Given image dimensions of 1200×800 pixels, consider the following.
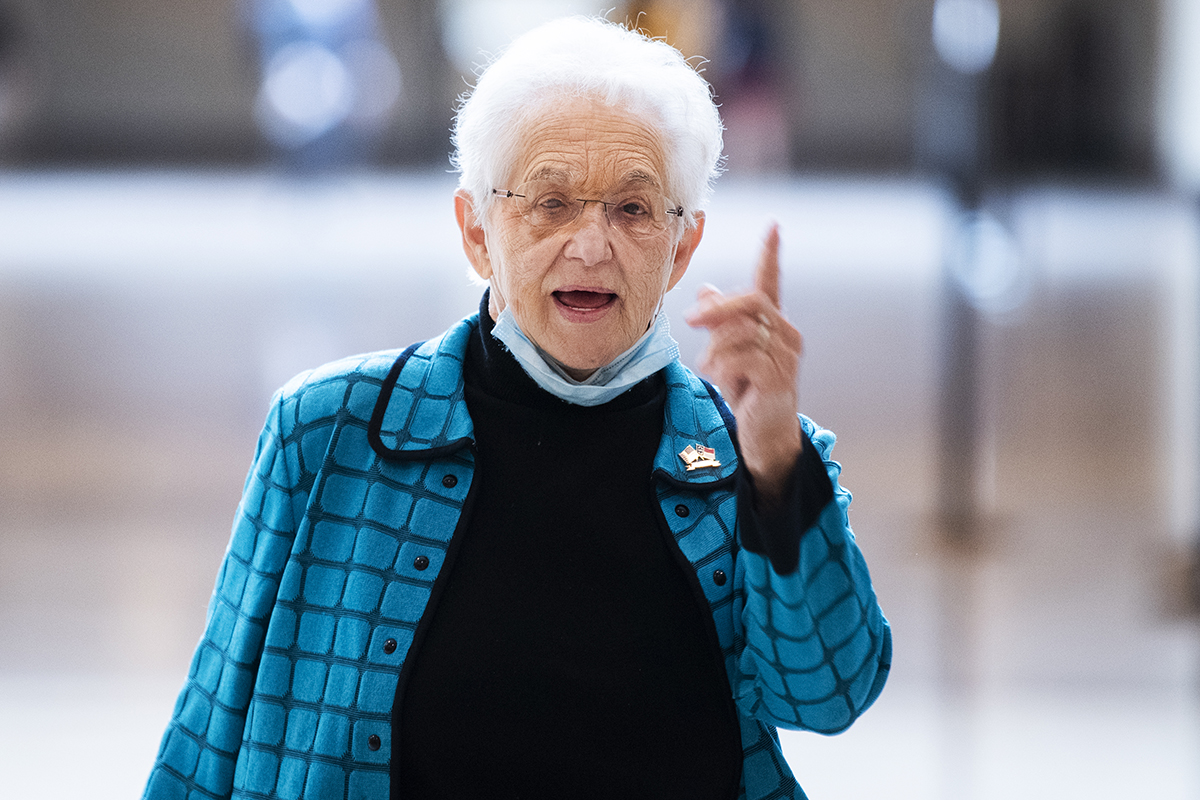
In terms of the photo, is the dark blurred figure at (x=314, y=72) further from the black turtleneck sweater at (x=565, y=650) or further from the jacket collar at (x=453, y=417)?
the black turtleneck sweater at (x=565, y=650)

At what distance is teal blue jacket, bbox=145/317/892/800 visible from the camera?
1638 millimetres

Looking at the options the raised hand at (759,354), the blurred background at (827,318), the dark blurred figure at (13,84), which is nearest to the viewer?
the raised hand at (759,354)

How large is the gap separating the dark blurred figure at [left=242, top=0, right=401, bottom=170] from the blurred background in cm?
4

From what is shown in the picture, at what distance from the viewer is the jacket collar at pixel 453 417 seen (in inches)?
67.7

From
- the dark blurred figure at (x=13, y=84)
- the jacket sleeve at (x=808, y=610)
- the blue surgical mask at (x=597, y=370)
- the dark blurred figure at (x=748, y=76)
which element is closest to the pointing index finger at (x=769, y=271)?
the jacket sleeve at (x=808, y=610)

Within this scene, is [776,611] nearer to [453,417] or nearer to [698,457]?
[698,457]

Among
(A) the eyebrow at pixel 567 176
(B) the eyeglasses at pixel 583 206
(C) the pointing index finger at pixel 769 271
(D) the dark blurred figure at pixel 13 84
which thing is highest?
(D) the dark blurred figure at pixel 13 84

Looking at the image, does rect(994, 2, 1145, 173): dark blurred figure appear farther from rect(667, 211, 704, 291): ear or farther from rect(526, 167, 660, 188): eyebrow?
rect(526, 167, 660, 188): eyebrow

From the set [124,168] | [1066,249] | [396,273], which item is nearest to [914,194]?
[1066,249]

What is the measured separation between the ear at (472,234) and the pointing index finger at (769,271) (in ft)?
1.55

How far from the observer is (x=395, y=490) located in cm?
171

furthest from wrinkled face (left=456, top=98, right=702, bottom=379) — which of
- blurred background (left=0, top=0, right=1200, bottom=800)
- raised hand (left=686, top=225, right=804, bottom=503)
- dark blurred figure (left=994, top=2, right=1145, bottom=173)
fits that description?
dark blurred figure (left=994, top=2, right=1145, bottom=173)

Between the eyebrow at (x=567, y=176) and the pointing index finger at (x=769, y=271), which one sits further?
the eyebrow at (x=567, y=176)

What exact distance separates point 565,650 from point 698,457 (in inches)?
11.7
